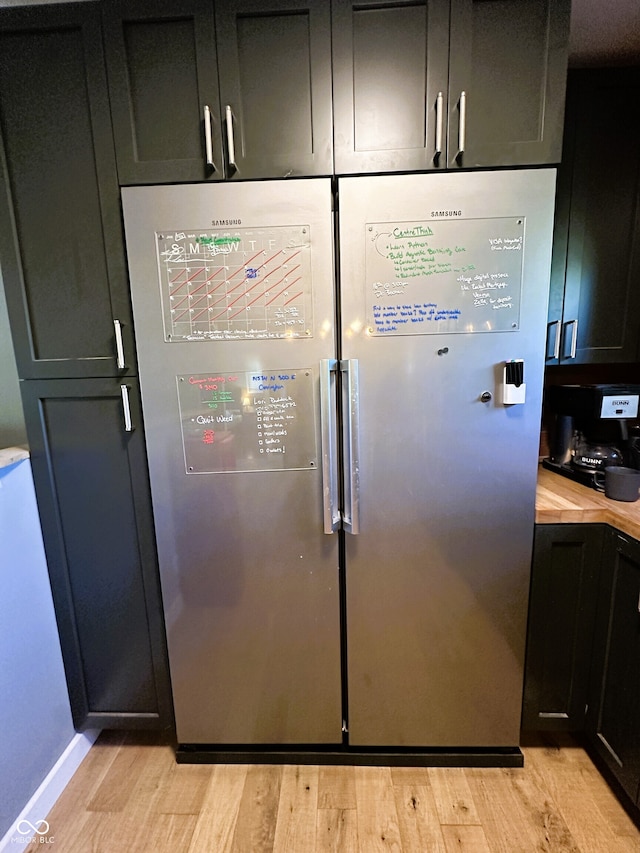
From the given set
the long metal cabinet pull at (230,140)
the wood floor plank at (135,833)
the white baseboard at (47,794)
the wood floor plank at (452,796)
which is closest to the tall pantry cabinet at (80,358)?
the white baseboard at (47,794)

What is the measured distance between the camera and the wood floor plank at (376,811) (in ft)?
3.81

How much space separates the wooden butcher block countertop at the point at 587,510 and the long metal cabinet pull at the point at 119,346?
1.45m

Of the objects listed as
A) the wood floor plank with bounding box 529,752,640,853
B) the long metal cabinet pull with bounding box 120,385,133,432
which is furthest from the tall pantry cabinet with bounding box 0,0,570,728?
the wood floor plank with bounding box 529,752,640,853

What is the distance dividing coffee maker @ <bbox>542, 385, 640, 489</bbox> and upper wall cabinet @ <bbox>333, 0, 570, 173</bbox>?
871mm

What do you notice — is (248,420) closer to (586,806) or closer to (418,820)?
(418,820)

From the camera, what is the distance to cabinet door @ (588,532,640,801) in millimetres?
1133

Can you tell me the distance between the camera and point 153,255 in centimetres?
114

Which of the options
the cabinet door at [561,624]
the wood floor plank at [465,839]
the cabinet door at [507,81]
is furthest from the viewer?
the cabinet door at [561,624]

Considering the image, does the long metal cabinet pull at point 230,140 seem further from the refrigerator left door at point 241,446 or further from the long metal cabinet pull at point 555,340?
the long metal cabinet pull at point 555,340

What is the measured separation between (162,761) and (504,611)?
4.67ft

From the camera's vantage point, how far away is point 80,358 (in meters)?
1.22

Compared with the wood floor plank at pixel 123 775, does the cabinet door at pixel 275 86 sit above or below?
above

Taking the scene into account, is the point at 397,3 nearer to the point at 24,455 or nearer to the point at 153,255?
the point at 153,255

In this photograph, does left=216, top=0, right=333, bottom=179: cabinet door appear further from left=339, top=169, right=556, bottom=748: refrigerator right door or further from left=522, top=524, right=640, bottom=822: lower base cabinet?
left=522, top=524, right=640, bottom=822: lower base cabinet
